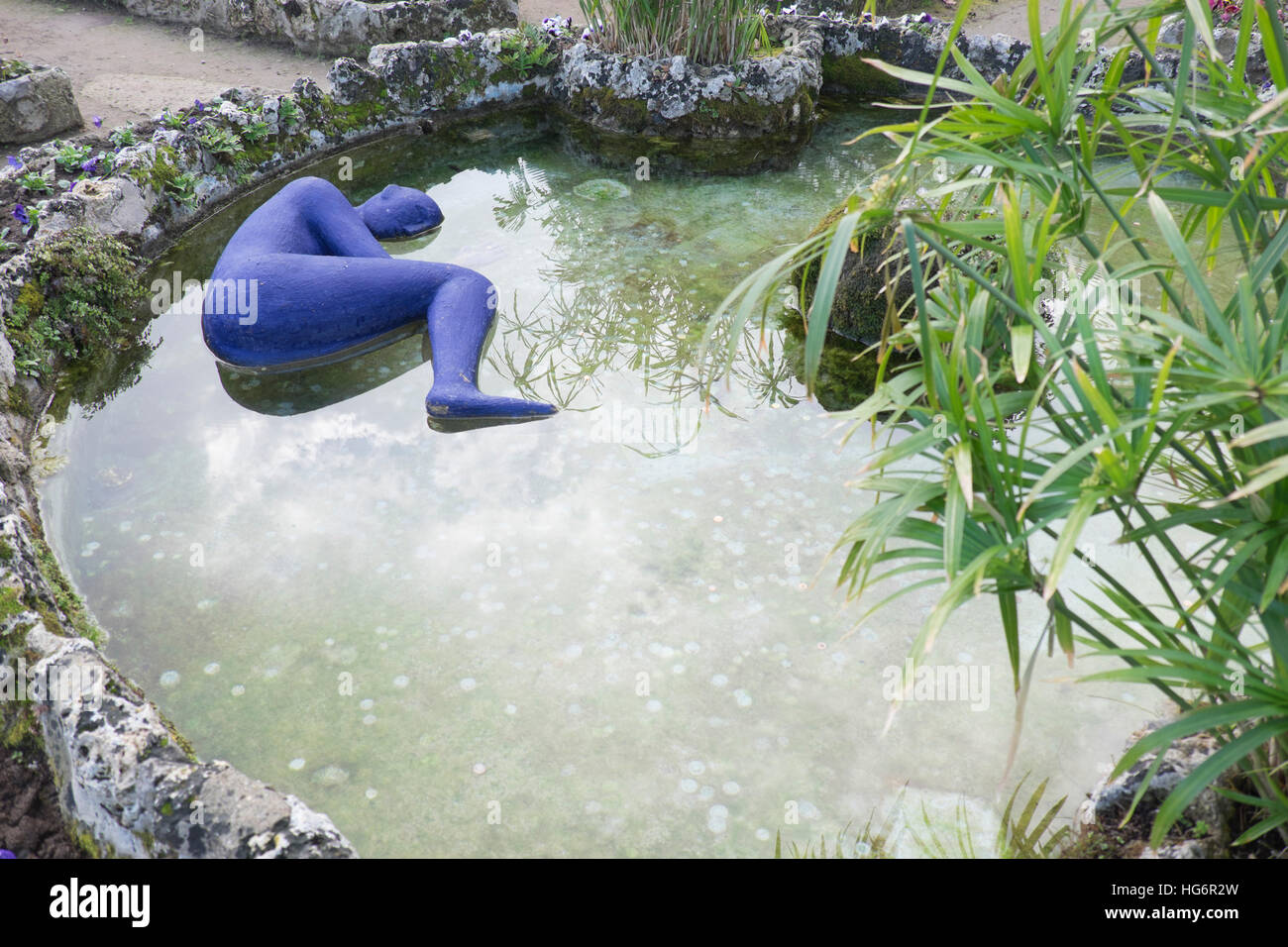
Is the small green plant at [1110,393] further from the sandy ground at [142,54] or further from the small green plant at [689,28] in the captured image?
the sandy ground at [142,54]

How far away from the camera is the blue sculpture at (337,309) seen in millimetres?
3865

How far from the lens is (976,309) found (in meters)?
1.69

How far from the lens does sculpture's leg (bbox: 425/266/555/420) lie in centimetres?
369

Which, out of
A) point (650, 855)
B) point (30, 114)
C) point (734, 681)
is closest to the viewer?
→ point (650, 855)

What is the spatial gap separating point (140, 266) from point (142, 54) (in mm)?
3314

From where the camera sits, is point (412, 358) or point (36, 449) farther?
point (412, 358)

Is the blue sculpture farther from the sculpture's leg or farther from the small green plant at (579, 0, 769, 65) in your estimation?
the small green plant at (579, 0, 769, 65)

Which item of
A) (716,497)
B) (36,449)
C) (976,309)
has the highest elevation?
(976,309)

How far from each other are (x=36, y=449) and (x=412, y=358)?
1470 millimetres

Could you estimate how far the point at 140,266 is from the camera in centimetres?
476

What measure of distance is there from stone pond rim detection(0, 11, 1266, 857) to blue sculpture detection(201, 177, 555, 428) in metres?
0.79

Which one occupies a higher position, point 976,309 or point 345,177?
point 976,309

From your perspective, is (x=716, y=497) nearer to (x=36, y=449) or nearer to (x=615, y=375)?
(x=615, y=375)
